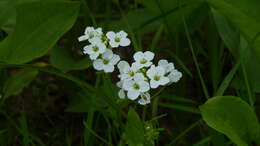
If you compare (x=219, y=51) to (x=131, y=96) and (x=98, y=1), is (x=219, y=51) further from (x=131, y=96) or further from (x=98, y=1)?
(x=131, y=96)

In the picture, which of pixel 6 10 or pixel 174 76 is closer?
pixel 174 76

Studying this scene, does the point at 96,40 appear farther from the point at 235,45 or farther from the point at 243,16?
the point at 235,45

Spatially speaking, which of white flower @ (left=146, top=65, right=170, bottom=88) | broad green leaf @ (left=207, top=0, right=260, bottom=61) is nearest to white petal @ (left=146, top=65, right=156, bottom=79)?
white flower @ (left=146, top=65, right=170, bottom=88)

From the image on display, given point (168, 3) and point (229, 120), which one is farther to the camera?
point (168, 3)

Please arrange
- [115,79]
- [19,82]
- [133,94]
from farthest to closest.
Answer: [115,79]
[19,82]
[133,94]

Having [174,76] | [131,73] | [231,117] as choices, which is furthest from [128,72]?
[231,117]

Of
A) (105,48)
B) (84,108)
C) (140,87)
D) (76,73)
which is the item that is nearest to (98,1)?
(76,73)
